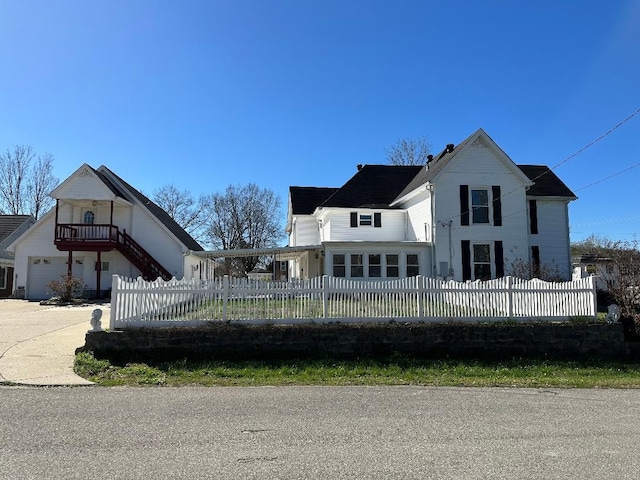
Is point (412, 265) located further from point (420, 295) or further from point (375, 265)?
point (420, 295)

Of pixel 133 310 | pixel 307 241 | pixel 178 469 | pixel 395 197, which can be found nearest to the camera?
pixel 178 469

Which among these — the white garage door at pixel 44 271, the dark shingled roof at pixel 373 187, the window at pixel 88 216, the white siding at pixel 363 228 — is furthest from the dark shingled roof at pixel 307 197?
the white garage door at pixel 44 271

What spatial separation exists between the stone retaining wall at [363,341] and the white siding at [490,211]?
11597 millimetres

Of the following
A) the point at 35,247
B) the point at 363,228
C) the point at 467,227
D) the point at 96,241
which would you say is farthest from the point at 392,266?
the point at 35,247

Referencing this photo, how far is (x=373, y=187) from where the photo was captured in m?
26.4

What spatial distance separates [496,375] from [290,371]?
379cm

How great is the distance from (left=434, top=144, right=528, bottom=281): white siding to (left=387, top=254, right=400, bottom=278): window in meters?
1.92

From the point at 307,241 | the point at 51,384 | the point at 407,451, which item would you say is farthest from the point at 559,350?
the point at 307,241

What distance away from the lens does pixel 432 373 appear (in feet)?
27.7

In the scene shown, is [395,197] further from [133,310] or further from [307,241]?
[133,310]

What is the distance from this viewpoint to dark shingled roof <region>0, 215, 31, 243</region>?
111 feet

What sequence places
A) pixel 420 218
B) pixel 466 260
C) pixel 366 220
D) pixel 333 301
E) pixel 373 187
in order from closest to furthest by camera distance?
1. pixel 333 301
2. pixel 466 260
3. pixel 420 218
4. pixel 366 220
5. pixel 373 187

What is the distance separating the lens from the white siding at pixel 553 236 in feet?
76.3

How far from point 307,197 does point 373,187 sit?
613 centimetres
